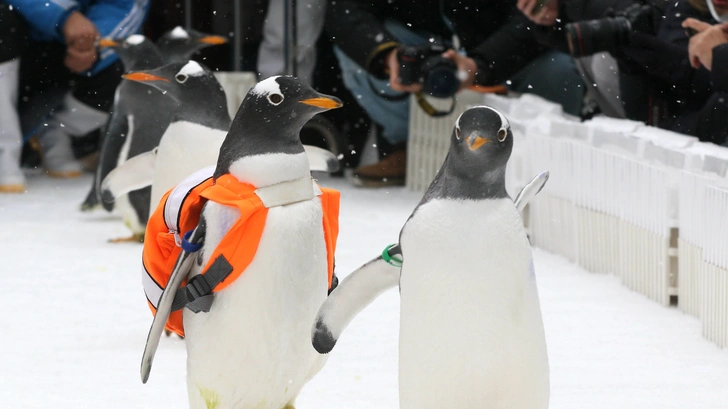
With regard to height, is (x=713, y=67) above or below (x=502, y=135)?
below

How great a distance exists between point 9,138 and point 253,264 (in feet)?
10.9

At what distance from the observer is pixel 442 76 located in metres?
4.12

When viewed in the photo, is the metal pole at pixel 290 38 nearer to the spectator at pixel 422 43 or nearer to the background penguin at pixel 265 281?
the spectator at pixel 422 43

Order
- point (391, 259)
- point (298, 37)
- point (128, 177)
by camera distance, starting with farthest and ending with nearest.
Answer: point (298, 37) → point (128, 177) → point (391, 259)

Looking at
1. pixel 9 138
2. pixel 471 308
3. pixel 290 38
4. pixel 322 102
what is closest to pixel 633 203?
pixel 322 102

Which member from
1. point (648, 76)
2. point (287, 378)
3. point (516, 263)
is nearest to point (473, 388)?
point (516, 263)

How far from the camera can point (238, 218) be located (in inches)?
63.8

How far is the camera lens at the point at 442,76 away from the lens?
412cm

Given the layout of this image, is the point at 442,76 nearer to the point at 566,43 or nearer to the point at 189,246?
the point at 566,43

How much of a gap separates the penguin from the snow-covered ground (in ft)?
1.25

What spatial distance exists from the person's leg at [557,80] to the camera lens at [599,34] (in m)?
0.73

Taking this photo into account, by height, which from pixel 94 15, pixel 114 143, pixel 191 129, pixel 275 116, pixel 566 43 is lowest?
pixel 114 143

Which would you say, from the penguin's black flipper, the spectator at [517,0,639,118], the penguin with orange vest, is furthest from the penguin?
the spectator at [517,0,639,118]

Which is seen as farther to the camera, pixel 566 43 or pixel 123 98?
pixel 566 43
